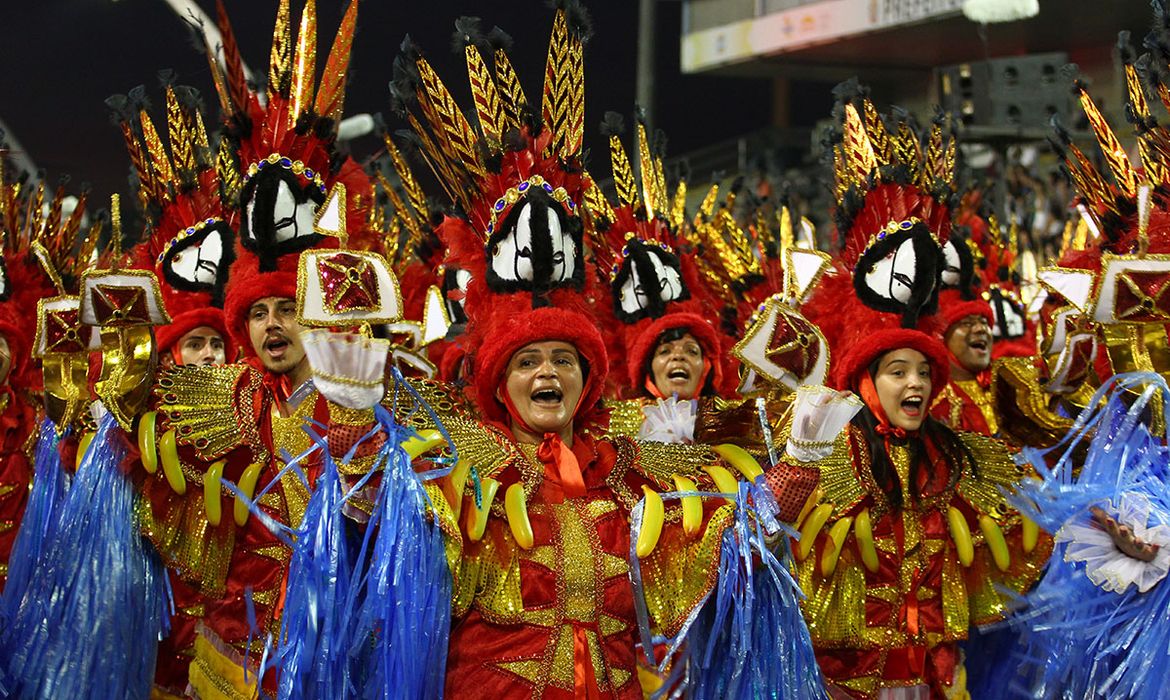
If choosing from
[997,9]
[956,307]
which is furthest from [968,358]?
[997,9]

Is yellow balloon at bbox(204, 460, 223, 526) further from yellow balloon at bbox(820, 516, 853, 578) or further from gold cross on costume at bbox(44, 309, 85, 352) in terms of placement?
yellow balloon at bbox(820, 516, 853, 578)

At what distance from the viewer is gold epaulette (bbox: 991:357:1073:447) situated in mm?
4922

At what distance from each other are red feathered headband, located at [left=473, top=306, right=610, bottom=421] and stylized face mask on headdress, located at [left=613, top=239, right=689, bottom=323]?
2.10m

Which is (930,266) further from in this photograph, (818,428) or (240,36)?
(240,36)

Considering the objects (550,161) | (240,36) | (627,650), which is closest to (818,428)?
(627,650)

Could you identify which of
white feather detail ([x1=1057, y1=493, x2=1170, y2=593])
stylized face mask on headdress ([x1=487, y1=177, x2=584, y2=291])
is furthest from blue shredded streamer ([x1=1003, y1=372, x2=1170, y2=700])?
stylized face mask on headdress ([x1=487, y1=177, x2=584, y2=291])

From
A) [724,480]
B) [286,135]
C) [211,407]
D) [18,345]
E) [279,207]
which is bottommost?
[724,480]

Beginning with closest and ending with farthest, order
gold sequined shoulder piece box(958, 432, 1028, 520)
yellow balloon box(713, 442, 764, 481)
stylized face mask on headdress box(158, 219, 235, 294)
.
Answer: yellow balloon box(713, 442, 764, 481), gold sequined shoulder piece box(958, 432, 1028, 520), stylized face mask on headdress box(158, 219, 235, 294)

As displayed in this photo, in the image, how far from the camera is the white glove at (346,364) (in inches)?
124

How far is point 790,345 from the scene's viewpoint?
380 centimetres

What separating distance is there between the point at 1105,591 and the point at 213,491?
2473 millimetres

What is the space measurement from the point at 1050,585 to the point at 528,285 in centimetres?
174

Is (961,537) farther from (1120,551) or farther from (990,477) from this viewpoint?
(1120,551)

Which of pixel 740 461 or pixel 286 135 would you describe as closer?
pixel 740 461
